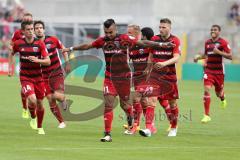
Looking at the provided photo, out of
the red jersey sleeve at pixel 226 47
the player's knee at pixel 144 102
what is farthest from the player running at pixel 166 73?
the red jersey sleeve at pixel 226 47

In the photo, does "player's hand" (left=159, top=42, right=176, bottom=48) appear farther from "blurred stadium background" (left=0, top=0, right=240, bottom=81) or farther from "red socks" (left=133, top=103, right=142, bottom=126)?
"blurred stadium background" (left=0, top=0, right=240, bottom=81)

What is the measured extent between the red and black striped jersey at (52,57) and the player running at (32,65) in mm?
1815

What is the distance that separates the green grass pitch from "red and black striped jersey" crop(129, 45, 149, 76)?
144cm

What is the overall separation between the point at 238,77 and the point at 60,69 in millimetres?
25069

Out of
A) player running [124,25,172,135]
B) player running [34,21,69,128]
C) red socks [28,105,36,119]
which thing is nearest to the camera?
red socks [28,105,36,119]

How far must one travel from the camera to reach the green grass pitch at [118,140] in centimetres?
1377

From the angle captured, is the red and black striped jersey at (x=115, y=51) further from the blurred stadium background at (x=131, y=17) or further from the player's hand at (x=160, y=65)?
the blurred stadium background at (x=131, y=17)

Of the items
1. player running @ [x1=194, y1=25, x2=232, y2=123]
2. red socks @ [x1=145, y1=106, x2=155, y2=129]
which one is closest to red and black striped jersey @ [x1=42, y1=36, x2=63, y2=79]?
red socks @ [x1=145, y1=106, x2=155, y2=129]

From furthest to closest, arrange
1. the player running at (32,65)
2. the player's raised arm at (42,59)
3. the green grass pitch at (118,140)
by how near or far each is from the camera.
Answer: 1. the player running at (32,65)
2. the player's raised arm at (42,59)
3. the green grass pitch at (118,140)

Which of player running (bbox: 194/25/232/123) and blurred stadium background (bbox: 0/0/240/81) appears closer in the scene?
player running (bbox: 194/25/232/123)

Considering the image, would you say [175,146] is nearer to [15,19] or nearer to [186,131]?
[186,131]

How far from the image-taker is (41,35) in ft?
62.8

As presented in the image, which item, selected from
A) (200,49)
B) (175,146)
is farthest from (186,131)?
(200,49)

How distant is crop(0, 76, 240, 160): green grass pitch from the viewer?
542 inches
